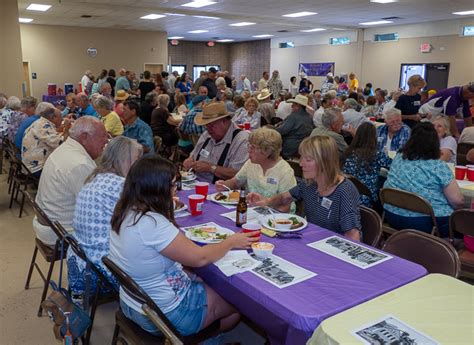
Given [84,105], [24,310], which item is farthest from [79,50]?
[24,310]

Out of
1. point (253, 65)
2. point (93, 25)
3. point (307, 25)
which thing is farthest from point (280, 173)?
point (253, 65)

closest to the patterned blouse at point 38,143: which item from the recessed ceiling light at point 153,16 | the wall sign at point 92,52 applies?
the recessed ceiling light at point 153,16

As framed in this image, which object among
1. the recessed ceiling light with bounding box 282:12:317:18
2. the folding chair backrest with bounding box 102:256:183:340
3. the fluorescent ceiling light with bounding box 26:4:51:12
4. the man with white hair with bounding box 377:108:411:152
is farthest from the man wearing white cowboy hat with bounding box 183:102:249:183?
the recessed ceiling light with bounding box 282:12:317:18

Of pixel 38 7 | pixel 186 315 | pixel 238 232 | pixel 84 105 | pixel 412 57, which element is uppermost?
pixel 38 7

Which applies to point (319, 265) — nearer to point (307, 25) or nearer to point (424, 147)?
point (424, 147)

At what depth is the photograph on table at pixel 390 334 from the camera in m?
1.31

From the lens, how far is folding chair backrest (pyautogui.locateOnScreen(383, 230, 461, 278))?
6.52 ft

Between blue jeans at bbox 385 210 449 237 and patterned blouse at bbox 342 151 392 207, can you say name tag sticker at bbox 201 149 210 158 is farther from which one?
blue jeans at bbox 385 210 449 237

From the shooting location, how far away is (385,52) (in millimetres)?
14766

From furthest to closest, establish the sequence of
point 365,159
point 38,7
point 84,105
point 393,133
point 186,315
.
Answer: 1. point 38,7
2. point 84,105
3. point 393,133
4. point 365,159
5. point 186,315

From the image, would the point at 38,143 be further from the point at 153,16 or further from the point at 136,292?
the point at 153,16

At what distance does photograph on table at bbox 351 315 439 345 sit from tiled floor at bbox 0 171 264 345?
139 centimetres

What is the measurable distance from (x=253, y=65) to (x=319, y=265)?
20526 millimetres

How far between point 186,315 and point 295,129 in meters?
4.09
